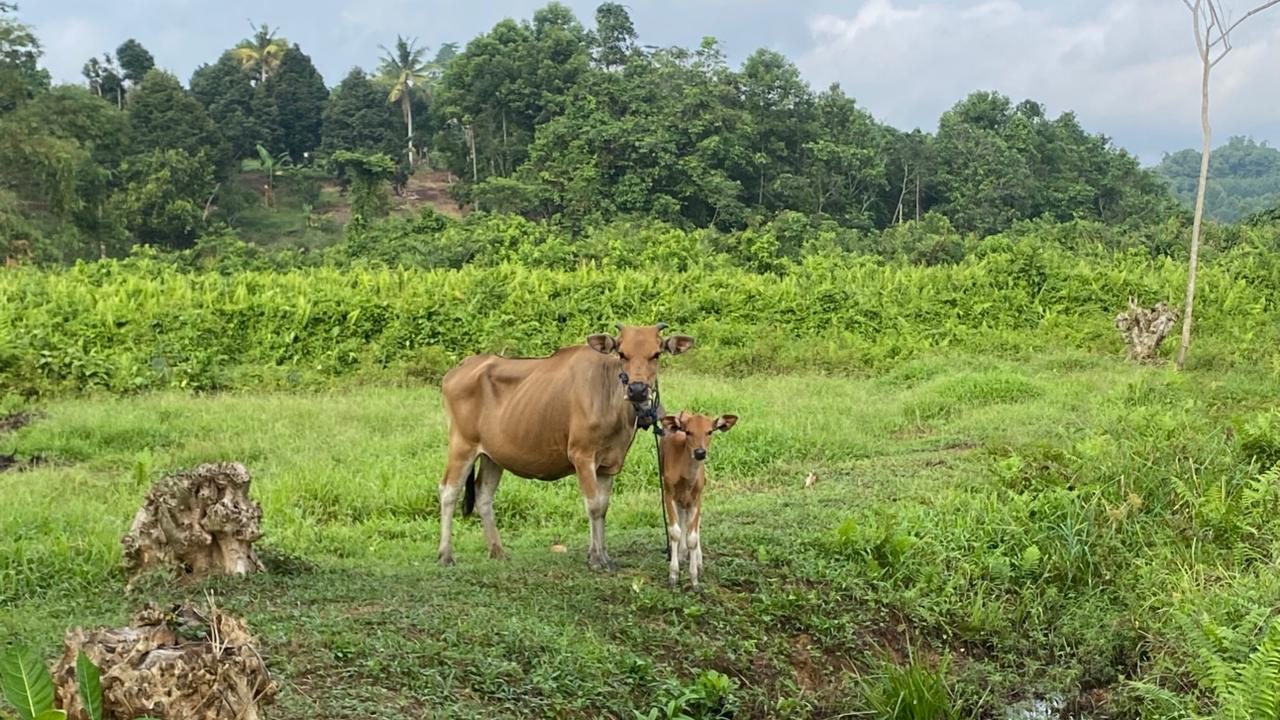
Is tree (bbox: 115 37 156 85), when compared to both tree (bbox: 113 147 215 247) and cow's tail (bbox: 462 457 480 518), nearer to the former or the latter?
tree (bbox: 113 147 215 247)

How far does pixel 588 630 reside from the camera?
19.1 ft

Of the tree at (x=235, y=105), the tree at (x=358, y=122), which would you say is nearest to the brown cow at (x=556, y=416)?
the tree at (x=235, y=105)

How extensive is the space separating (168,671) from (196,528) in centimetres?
297

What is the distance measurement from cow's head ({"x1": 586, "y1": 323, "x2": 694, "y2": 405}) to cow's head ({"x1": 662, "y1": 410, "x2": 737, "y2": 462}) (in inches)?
8.7

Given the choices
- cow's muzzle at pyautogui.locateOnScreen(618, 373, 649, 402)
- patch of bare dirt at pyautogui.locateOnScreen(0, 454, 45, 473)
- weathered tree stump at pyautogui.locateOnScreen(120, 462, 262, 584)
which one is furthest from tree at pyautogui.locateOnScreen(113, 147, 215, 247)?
cow's muzzle at pyautogui.locateOnScreen(618, 373, 649, 402)

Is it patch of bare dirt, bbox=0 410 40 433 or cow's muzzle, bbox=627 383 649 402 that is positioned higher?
cow's muzzle, bbox=627 383 649 402

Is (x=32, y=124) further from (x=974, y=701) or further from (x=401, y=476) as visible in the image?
(x=974, y=701)

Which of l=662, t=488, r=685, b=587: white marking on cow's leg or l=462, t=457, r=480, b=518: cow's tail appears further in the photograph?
l=462, t=457, r=480, b=518: cow's tail

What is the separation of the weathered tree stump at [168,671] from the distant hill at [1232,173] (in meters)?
86.6

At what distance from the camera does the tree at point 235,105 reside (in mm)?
49281

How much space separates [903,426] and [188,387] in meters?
10.0

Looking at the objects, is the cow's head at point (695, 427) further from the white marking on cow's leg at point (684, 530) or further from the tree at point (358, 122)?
the tree at point (358, 122)

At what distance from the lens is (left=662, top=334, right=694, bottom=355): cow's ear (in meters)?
6.90

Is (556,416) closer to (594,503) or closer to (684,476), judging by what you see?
(594,503)
